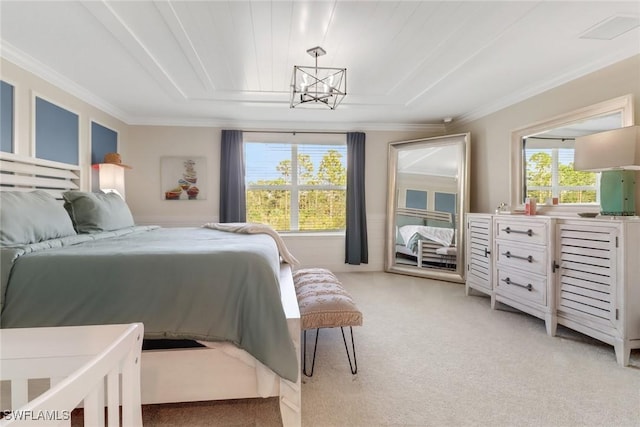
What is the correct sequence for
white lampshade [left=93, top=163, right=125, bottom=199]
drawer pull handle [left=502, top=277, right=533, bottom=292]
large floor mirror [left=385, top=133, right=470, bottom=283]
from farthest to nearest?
large floor mirror [left=385, top=133, right=470, bottom=283]
white lampshade [left=93, top=163, right=125, bottom=199]
drawer pull handle [left=502, top=277, right=533, bottom=292]

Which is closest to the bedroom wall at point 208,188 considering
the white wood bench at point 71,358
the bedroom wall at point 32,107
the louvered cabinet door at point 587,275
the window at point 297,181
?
the window at point 297,181

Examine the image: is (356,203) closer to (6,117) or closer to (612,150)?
(612,150)

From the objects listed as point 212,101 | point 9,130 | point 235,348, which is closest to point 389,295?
point 235,348

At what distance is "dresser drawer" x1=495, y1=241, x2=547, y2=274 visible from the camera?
2510 mm

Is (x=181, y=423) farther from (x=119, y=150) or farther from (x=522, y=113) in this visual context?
(x=522, y=113)

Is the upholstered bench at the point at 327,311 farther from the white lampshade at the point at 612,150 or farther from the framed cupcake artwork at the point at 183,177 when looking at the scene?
the framed cupcake artwork at the point at 183,177

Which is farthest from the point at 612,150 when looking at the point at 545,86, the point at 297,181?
the point at 297,181

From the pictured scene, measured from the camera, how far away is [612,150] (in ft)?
6.77

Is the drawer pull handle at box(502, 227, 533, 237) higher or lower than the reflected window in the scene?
lower

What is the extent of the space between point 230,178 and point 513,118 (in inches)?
143

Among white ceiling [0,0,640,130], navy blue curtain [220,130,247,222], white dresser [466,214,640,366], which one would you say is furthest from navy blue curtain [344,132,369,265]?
white dresser [466,214,640,366]

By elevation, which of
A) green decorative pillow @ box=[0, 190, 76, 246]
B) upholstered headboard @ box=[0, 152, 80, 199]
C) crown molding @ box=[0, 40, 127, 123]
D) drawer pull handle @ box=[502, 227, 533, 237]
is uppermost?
crown molding @ box=[0, 40, 127, 123]

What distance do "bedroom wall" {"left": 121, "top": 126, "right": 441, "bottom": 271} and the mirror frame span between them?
5.04ft

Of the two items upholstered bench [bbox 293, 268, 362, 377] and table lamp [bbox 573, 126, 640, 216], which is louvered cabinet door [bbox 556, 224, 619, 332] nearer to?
table lamp [bbox 573, 126, 640, 216]
